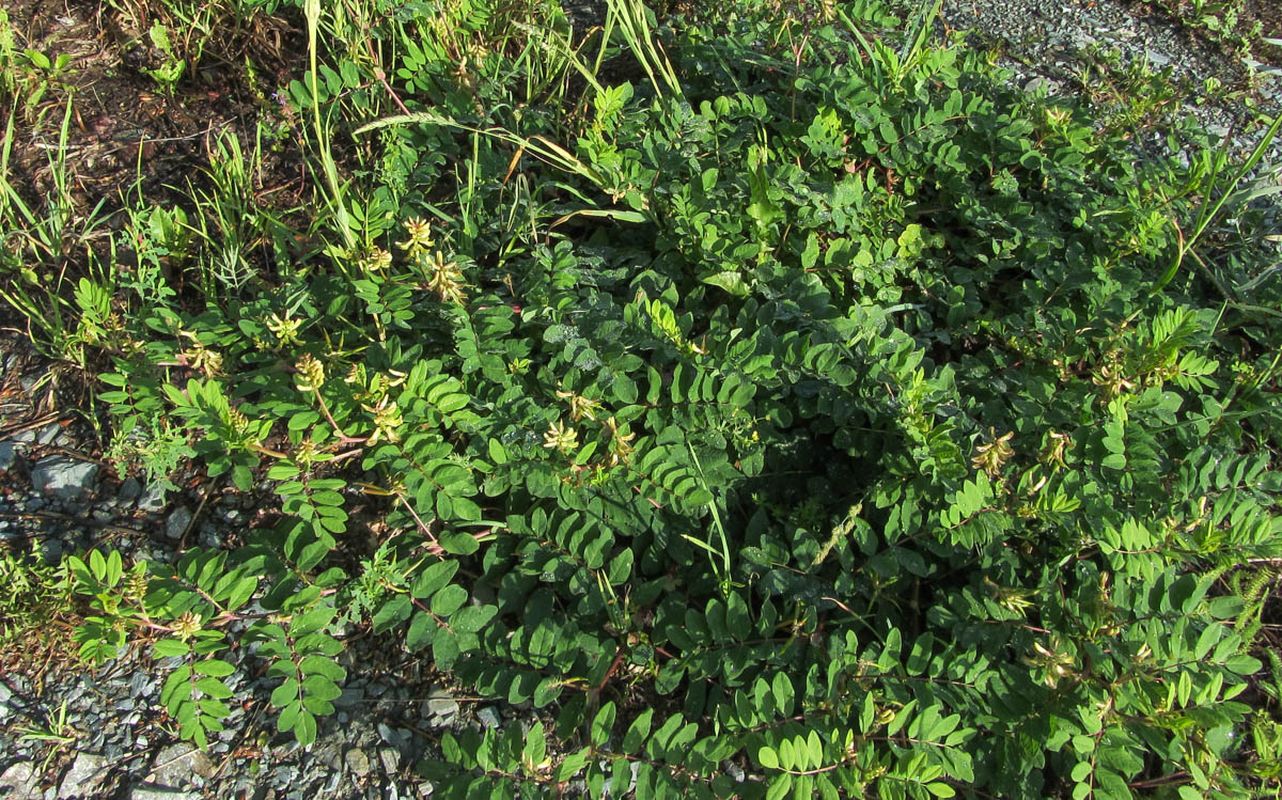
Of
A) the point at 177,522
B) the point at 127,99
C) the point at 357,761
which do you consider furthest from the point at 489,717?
the point at 127,99

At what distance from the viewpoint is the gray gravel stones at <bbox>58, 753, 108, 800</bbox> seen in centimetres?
226

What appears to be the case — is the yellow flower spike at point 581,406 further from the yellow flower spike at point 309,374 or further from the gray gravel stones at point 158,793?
the gray gravel stones at point 158,793

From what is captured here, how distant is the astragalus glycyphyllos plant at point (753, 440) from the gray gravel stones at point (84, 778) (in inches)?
10.3

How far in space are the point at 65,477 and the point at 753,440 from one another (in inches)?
77.0

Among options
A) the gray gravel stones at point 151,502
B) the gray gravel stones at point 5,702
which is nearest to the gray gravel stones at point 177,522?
the gray gravel stones at point 151,502

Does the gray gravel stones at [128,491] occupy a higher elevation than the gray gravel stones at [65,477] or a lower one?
higher

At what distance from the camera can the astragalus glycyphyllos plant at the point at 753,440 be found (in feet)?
6.97

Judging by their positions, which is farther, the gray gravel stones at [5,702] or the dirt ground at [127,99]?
the dirt ground at [127,99]

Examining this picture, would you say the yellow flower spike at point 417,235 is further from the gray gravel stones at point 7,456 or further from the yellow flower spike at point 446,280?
the gray gravel stones at point 7,456

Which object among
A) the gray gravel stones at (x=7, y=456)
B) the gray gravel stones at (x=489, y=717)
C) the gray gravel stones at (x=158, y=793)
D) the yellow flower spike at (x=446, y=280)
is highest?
the yellow flower spike at (x=446, y=280)

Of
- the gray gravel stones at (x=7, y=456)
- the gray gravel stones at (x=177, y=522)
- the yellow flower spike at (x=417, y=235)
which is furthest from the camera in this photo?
Result: the gray gravel stones at (x=7, y=456)

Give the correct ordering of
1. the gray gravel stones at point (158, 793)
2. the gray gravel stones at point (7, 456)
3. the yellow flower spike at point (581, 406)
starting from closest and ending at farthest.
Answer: the gray gravel stones at point (158, 793)
the yellow flower spike at point (581, 406)
the gray gravel stones at point (7, 456)

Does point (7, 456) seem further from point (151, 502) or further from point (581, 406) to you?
point (581, 406)

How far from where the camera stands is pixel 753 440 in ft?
8.30
